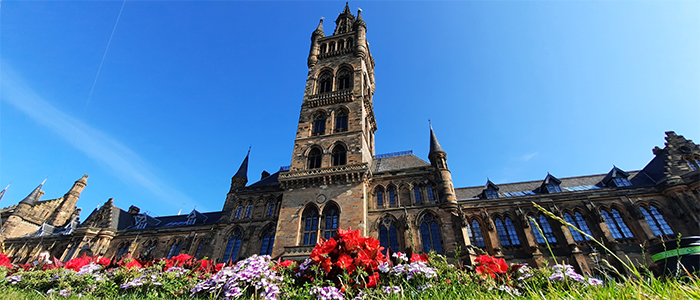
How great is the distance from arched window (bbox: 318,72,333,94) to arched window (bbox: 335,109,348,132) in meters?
4.09

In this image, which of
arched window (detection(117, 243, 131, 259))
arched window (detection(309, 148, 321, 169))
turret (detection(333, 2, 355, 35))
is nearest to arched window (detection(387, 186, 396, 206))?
arched window (detection(309, 148, 321, 169))

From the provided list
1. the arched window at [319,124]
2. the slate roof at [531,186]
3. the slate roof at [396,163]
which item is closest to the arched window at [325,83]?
the arched window at [319,124]

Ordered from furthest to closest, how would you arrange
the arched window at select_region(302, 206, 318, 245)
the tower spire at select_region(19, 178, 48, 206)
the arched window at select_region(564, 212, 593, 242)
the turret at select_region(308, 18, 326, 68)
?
1. the tower spire at select_region(19, 178, 48, 206)
2. the turret at select_region(308, 18, 326, 68)
3. the arched window at select_region(302, 206, 318, 245)
4. the arched window at select_region(564, 212, 593, 242)

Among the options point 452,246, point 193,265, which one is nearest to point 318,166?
point 452,246

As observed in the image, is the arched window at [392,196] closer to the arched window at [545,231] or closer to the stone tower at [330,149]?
the stone tower at [330,149]

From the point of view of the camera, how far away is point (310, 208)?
71.3ft

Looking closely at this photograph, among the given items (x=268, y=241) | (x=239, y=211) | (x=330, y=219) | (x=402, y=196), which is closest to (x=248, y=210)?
(x=239, y=211)

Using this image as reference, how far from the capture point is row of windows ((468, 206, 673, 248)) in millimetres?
19111

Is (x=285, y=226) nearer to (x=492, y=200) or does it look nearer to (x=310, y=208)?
(x=310, y=208)

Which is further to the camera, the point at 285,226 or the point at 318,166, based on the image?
the point at 318,166

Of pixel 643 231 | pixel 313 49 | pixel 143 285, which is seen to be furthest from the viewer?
pixel 313 49

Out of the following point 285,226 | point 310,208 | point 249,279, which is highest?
point 310,208

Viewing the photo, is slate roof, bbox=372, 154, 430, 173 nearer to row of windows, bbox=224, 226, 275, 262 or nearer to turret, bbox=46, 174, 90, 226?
row of windows, bbox=224, 226, 275, 262

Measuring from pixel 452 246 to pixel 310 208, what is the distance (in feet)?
34.8
